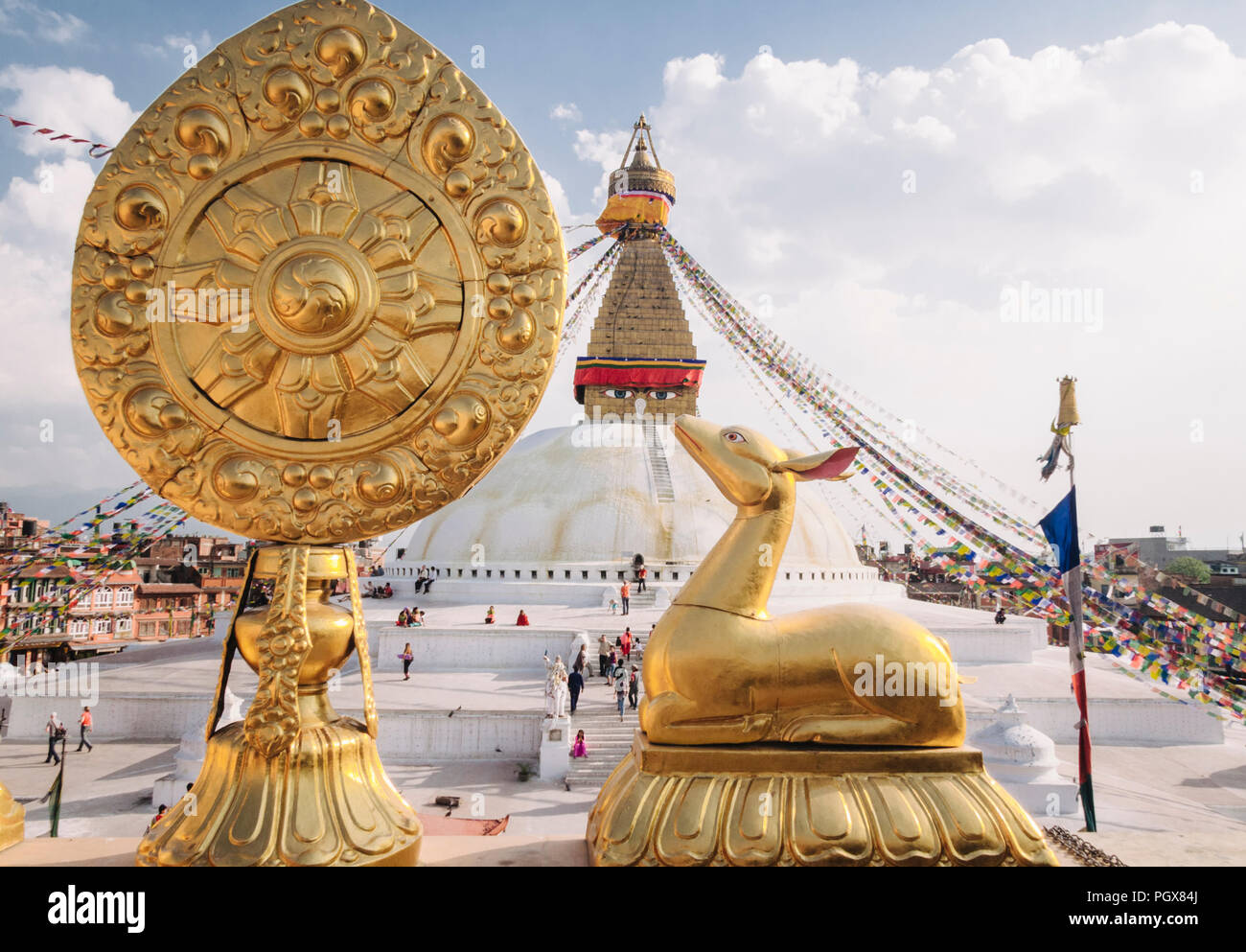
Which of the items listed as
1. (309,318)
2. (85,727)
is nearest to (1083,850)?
(309,318)

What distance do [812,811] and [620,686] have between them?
961 cm

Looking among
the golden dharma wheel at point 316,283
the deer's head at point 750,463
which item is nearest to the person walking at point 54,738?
the golden dharma wheel at point 316,283

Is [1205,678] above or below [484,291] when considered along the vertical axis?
below

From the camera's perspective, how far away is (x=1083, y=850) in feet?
10.1

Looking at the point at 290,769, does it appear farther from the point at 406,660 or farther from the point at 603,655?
the point at 406,660

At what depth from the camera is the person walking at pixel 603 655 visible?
13486 mm

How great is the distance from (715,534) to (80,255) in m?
18.8

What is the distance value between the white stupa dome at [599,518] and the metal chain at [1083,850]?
16.0 meters

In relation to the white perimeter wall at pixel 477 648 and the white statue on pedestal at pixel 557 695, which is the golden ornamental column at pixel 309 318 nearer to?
the white statue on pedestal at pixel 557 695

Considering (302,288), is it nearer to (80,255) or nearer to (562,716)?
(80,255)
